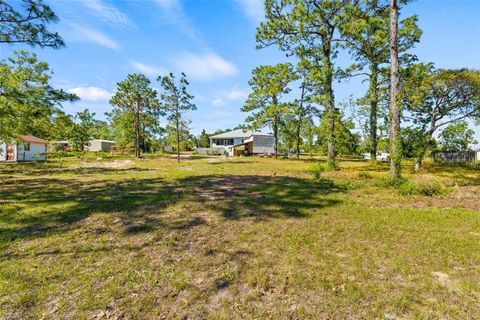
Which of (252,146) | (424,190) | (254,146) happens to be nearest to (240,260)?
(424,190)

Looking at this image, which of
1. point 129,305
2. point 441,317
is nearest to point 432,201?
A: point 441,317

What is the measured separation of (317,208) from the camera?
6773 millimetres

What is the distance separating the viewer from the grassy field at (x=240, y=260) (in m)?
2.73

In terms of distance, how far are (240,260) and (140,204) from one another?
475 cm

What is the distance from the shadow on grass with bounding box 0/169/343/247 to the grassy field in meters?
0.07

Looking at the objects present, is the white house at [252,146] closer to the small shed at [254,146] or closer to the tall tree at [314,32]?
the small shed at [254,146]

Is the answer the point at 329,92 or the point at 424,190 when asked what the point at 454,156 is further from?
the point at 424,190

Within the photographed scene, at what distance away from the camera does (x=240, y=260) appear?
379 centimetres

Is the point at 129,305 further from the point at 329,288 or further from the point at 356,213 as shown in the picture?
the point at 356,213

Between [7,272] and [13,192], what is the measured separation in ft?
27.0

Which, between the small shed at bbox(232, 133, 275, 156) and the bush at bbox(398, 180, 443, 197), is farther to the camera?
the small shed at bbox(232, 133, 275, 156)

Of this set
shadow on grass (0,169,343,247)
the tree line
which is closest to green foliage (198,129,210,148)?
→ the tree line

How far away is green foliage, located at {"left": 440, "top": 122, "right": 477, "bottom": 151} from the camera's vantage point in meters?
33.6

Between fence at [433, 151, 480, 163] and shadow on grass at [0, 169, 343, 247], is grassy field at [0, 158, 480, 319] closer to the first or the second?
shadow on grass at [0, 169, 343, 247]
